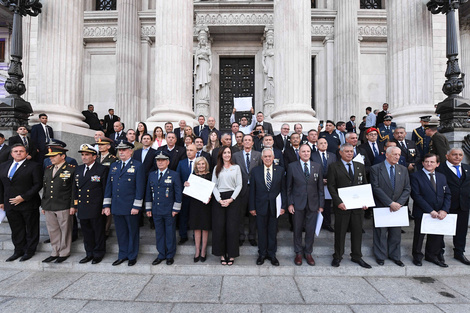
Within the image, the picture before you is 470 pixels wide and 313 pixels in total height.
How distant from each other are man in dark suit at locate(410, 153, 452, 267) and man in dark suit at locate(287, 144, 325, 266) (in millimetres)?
1997

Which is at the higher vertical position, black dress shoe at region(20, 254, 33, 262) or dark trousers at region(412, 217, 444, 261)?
dark trousers at region(412, 217, 444, 261)

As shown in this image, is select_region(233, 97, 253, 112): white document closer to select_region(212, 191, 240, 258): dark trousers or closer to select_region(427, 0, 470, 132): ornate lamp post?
select_region(212, 191, 240, 258): dark trousers

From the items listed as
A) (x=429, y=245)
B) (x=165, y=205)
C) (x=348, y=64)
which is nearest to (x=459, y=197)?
(x=429, y=245)

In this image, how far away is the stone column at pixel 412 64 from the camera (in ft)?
31.5

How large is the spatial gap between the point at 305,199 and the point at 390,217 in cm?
173

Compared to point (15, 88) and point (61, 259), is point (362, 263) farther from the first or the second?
point (15, 88)

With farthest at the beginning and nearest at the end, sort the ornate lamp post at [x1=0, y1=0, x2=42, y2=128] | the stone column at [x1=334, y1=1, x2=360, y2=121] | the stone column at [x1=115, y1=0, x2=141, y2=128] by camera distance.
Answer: the stone column at [x1=115, y1=0, x2=141, y2=128] < the stone column at [x1=334, y1=1, x2=360, y2=121] < the ornate lamp post at [x1=0, y1=0, x2=42, y2=128]

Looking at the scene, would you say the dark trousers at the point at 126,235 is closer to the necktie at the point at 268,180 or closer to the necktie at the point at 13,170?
the necktie at the point at 13,170

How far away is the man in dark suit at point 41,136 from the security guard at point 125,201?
4.39 meters

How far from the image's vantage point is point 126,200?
5406 millimetres

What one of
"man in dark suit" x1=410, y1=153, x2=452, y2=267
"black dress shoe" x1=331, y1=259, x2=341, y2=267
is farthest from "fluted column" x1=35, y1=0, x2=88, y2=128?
"man in dark suit" x1=410, y1=153, x2=452, y2=267

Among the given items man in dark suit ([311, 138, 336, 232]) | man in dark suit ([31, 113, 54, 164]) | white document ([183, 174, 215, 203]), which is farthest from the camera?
man in dark suit ([31, 113, 54, 164])

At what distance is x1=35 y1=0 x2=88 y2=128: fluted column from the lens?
971 cm

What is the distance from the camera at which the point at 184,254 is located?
231 inches
